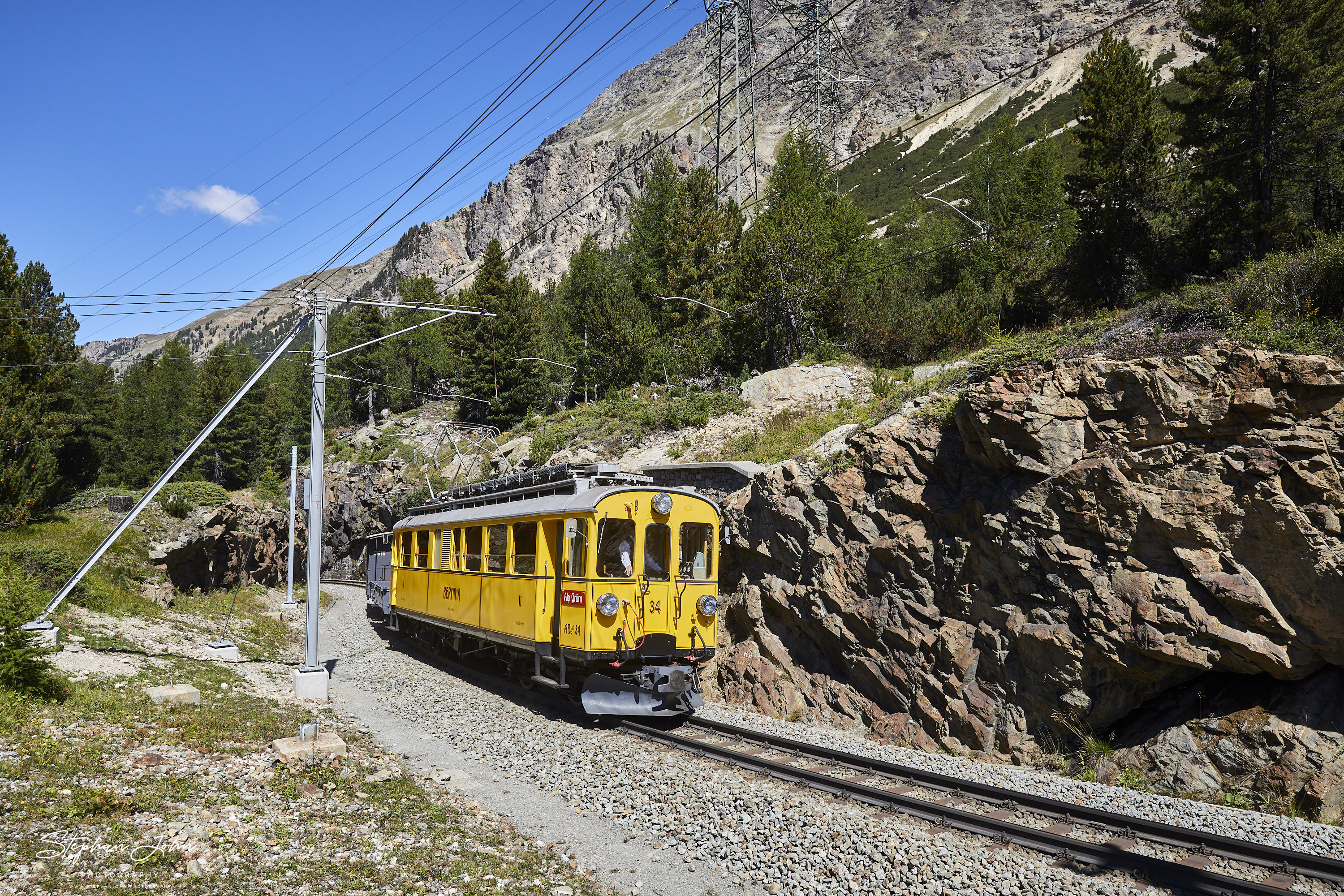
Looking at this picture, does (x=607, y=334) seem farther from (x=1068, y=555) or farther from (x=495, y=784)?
(x=495, y=784)

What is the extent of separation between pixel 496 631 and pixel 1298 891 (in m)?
10.8

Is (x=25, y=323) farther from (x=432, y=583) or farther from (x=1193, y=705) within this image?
(x=1193, y=705)

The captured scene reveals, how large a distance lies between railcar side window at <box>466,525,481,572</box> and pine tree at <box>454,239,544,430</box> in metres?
24.0

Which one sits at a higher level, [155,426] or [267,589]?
[155,426]

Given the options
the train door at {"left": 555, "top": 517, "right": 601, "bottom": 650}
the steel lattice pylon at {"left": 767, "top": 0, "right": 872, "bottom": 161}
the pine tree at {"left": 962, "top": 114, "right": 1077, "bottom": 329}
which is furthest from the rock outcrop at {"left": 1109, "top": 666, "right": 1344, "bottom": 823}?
the steel lattice pylon at {"left": 767, "top": 0, "right": 872, "bottom": 161}

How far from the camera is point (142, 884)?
16.1 feet

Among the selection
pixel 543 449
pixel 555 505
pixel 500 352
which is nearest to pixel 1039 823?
pixel 555 505

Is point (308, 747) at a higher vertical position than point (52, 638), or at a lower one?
lower

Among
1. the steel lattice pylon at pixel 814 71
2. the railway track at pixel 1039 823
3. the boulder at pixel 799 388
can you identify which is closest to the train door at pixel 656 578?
the railway track at pixel 1039 823

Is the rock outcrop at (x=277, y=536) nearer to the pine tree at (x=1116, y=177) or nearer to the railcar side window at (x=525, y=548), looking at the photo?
the railcar side window at (x=525, y=548)

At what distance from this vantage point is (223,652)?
14.9 meters

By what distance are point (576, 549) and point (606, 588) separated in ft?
2.50

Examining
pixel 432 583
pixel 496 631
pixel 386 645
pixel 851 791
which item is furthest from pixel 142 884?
pixel 386 645

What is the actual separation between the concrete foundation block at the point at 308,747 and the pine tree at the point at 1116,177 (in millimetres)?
18819
